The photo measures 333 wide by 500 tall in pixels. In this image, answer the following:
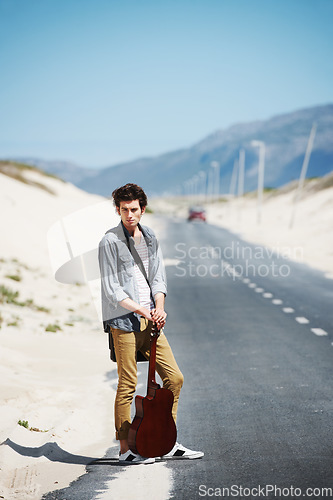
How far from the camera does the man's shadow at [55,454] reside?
17.7 feet

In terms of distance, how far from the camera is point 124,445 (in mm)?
5188

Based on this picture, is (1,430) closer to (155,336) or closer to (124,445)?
(124,445)

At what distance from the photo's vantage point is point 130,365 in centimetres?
510

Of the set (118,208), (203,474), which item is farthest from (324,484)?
(118,208)

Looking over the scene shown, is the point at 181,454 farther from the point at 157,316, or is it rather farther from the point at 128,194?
the point at 128,194

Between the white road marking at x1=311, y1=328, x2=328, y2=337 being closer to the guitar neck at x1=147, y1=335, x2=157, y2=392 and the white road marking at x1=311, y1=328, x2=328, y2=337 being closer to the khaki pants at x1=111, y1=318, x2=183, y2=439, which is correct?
the khaki pants at x1=111, y1=318, x2=183, y2=439

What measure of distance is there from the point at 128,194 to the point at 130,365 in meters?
1.33

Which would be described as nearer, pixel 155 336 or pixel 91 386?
pixel 155 336

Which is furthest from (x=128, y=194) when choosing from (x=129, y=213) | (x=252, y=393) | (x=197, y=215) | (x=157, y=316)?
(x=197, y=215)

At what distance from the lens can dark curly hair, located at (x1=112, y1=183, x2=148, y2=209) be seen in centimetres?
509

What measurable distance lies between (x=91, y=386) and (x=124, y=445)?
272 cm

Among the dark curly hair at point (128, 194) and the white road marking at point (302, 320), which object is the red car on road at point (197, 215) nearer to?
the white road marking at point (302, 320)

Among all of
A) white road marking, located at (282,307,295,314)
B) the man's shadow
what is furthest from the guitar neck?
white road marking, located at (282,307,295,314)

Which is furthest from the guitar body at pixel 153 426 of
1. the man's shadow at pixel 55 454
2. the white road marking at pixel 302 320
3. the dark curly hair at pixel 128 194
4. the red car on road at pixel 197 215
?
the red car on road at pixel 197 215
